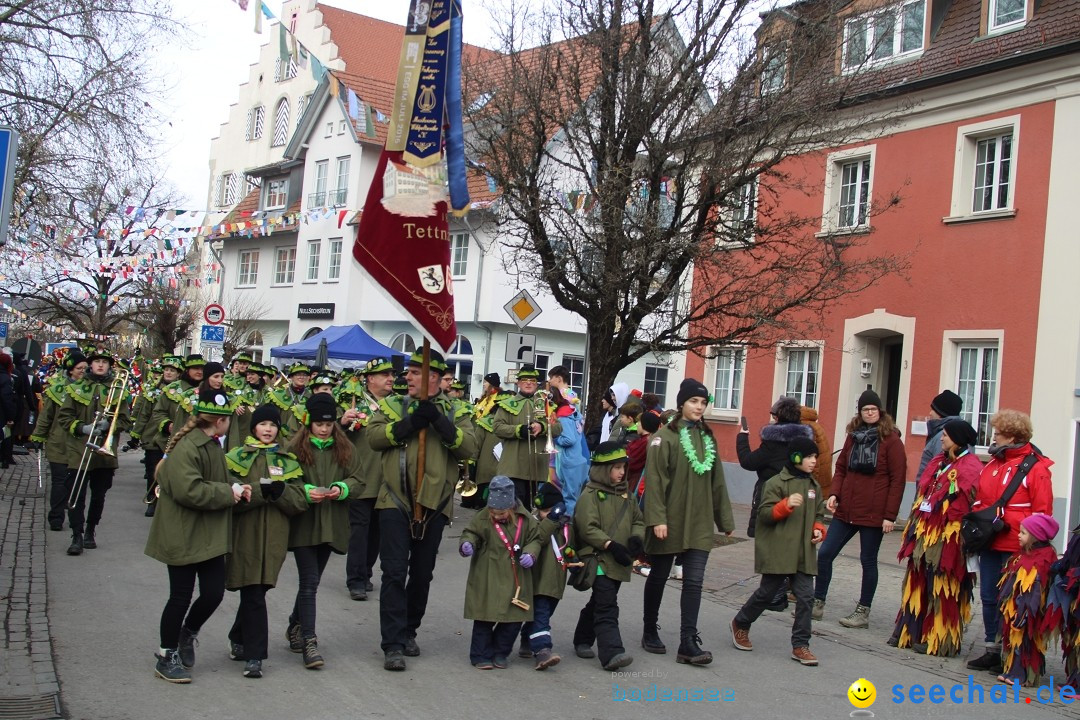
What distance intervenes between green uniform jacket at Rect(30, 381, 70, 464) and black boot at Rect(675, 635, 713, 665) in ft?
21.7

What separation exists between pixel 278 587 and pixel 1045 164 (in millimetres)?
11817

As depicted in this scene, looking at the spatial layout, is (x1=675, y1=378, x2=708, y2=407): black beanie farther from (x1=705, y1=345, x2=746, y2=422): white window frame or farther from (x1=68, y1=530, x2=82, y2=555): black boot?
(x1=705, y1=345, x2=746, y2=422): white window frame

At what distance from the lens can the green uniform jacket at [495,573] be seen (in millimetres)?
7148

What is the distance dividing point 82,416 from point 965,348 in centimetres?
1224

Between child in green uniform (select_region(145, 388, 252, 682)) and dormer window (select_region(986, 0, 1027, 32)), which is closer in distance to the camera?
child in green uniform (select_region(145, 388, 252, 682))

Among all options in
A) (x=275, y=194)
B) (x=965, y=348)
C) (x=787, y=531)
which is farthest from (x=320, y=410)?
(x=275, y=194)

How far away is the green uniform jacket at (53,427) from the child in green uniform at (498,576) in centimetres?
567

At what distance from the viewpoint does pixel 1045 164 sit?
1535 centimetres

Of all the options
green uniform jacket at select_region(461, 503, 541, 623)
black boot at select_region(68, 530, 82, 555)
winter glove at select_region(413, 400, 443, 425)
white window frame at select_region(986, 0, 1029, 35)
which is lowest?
black boot at select_region(68, 530, 82, 555)

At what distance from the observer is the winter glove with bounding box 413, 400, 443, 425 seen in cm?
695

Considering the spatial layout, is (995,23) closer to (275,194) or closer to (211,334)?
(211,334)

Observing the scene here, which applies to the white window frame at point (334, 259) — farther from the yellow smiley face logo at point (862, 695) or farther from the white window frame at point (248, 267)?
the yellow smiley face logo at point (862, 695)

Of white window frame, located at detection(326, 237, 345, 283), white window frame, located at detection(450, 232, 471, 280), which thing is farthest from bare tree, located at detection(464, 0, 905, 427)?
white window frame, located at detection(326, 237, 345, 283)

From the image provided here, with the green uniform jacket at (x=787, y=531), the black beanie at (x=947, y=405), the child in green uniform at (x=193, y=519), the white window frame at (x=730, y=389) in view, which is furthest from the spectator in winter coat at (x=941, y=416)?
the white window frame at (x=730, y=389)
